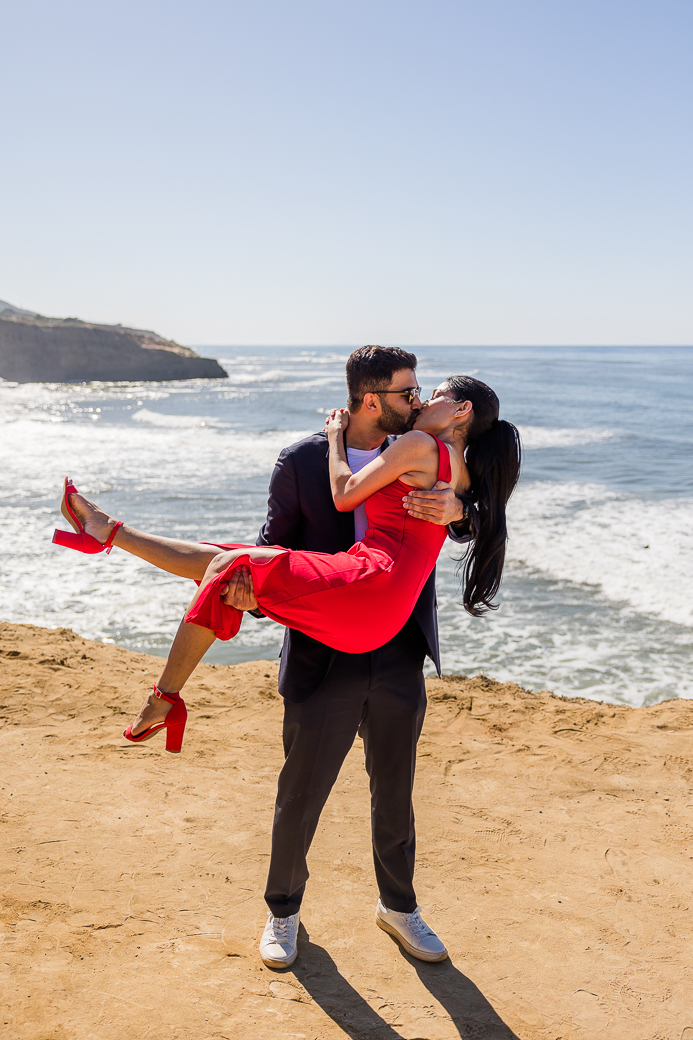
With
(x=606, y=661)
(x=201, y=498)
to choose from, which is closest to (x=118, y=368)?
(x=201, y=498)

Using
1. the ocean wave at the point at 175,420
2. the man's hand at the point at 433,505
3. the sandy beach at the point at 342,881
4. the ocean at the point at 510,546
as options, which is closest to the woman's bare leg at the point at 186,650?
the man's hand at the point at 433,505

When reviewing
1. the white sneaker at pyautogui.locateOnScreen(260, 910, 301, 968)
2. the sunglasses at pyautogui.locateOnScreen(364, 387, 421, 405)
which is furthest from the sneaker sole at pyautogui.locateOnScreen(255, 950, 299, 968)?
the sunglasses at pyautogui.locateOnScreen(364, 387, 421, 405)

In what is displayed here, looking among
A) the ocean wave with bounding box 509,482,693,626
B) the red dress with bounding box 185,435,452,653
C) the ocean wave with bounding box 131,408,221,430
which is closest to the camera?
the red dress with bounding box 185,435,452,653

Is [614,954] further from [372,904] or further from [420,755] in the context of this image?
[420,755]

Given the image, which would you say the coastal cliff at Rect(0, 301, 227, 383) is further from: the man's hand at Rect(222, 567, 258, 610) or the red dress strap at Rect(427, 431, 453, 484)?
the man's hand at Rect(222, 567, 258, 610)

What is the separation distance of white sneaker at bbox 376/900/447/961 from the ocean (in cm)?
289

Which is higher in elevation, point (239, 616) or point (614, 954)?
point (239, 616)

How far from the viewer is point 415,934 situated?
3047mm

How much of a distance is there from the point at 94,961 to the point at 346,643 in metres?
1.70

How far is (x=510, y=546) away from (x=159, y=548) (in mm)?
8643

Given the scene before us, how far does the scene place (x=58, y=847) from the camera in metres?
3.63

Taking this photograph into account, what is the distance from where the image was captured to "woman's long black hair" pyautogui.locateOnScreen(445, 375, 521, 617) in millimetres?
2938

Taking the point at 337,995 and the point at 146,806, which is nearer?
the point at 337,995

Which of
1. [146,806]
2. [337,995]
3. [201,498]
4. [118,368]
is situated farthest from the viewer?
[118,368]
